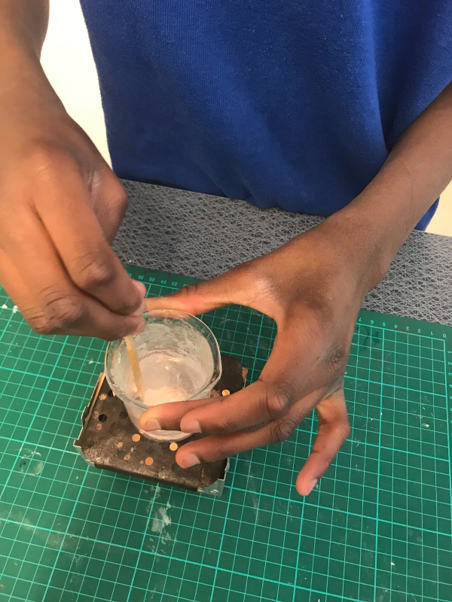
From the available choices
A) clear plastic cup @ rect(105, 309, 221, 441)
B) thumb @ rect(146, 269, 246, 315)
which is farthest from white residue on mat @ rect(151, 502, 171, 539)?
thumb @ rect(146, 269, 246, 315)

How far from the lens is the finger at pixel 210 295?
2.03ft

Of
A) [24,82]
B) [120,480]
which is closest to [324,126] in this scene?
[24,82]

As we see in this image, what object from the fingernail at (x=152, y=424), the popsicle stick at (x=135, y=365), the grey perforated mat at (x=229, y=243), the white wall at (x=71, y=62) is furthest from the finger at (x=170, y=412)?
the white wall at (x=71, y=62)

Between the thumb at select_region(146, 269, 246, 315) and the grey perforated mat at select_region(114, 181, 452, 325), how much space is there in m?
0.31

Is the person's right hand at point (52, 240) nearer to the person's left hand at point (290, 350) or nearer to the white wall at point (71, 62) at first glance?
the person's left hand at point (290, 350)

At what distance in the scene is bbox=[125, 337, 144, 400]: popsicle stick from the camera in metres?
0.63

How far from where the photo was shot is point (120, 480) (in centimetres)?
79

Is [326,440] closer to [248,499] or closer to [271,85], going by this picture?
[248,499]

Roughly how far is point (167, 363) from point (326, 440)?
0.31 m

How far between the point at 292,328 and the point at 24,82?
16.9 inches

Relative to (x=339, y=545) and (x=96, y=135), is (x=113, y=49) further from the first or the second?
(x=339, y=545)

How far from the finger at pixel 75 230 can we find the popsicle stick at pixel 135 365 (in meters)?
0.19

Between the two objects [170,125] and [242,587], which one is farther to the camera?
[170,125]

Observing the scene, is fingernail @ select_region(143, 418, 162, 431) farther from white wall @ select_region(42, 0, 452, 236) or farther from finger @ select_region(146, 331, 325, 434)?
white wall @ select_region(42, 0, 452, 236)
